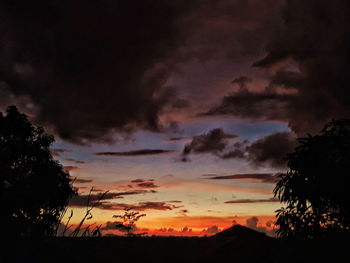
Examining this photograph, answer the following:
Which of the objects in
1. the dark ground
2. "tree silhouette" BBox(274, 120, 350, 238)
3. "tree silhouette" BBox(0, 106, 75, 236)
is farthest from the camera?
"tree silhouette" BBox(0, 106, 75, 236)

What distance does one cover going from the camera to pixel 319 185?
2616cm

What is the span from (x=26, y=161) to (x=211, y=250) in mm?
26165

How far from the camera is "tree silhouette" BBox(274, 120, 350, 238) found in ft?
83.2

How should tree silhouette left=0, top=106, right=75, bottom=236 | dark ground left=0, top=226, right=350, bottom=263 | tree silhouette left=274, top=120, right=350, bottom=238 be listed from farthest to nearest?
tree silhouette left=0, top=106, right=75, bottom=236, tree silhouette left=274, top=120, right=350, bottom=238, dark ground left=0, top=226, right=350, bottom=263

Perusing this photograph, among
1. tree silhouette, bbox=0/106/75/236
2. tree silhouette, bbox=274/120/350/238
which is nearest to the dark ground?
tree silhouette, bbox=274/120/350/238

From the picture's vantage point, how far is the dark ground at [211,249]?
52.2ft

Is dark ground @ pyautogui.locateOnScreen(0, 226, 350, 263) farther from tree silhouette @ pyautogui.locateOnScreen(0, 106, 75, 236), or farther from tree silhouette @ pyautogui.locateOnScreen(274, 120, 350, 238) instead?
tree silhouette @ pyautogui.locateOnScreen(0, 106, 75, 236)

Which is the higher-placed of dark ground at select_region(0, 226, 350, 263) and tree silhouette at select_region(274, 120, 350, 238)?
tree silhouette at select_region(274, 120, 350, 238)

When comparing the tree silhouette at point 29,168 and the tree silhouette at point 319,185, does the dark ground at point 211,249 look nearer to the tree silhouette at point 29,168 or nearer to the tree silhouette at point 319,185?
the tree silhouette at point 319,185

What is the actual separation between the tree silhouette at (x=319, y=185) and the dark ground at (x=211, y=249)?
691 cm

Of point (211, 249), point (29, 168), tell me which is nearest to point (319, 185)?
point (211, 249)

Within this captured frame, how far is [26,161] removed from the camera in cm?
3988

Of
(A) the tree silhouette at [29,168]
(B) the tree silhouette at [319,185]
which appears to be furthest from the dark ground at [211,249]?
(A) the tree silhouette at [29,168]

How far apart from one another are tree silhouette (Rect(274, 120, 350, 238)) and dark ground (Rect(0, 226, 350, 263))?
6906 mm
